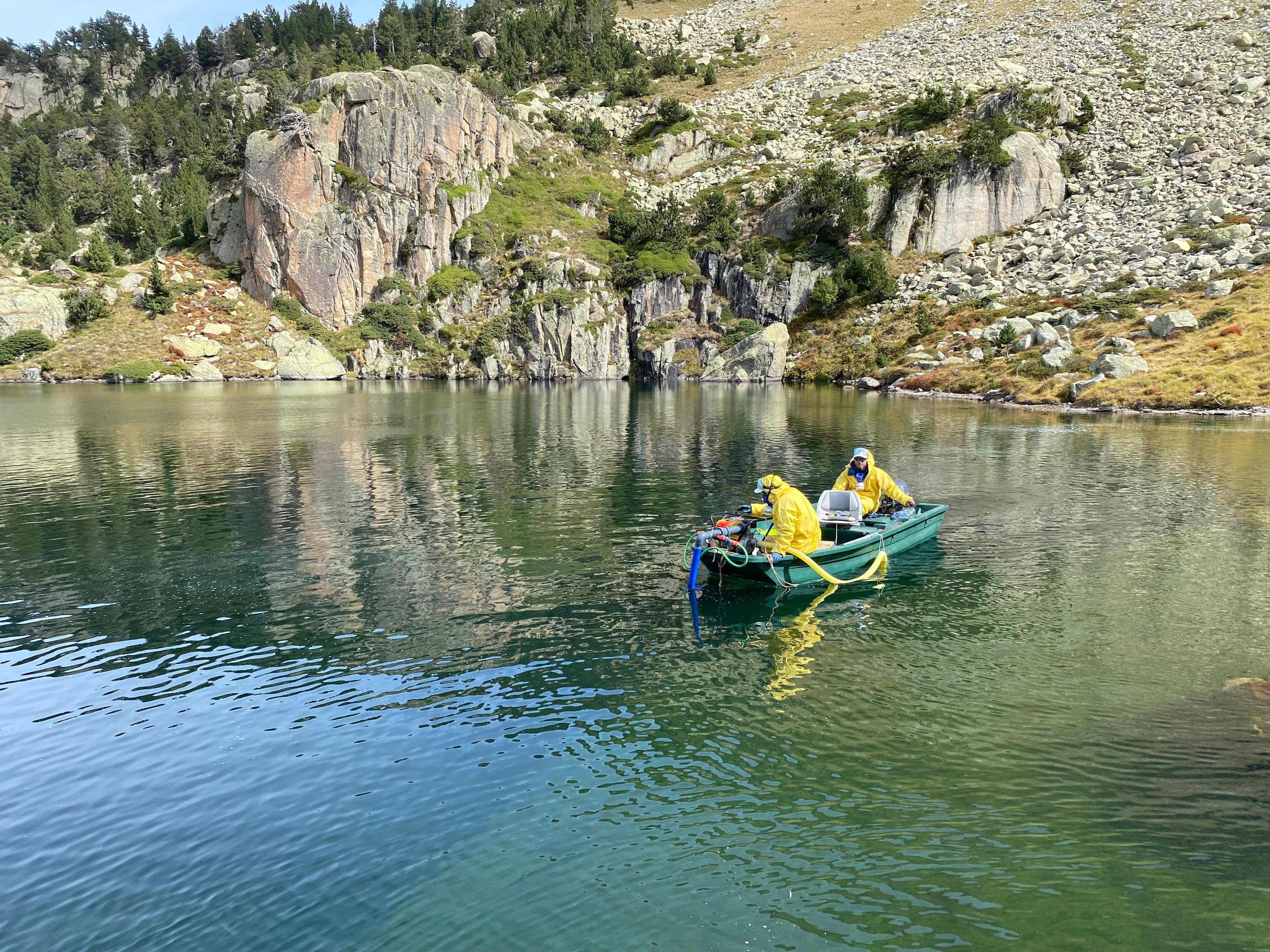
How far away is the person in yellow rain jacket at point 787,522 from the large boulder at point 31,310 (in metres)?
130

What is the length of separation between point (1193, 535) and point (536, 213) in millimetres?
128014

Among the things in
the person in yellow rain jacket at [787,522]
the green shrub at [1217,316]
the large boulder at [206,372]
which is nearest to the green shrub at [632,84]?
the large boulder at [206,372]

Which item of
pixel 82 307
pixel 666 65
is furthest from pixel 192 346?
pixel 666 65

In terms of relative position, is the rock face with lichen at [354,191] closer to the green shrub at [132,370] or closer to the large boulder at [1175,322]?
the green shrub at [132,370]

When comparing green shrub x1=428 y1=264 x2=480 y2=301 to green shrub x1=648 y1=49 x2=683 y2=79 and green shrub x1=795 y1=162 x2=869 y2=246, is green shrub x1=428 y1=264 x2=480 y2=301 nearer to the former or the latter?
green shrub x1=795 y1=162 x2=869 y2=246

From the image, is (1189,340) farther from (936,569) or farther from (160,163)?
(160,163)

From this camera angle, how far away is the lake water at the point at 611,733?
982cm

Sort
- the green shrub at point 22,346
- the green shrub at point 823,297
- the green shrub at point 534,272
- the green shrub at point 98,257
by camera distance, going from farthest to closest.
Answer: the green shrub at point 98,257, the green shrub at point 534,272, the green shrub at point 823,297, the green shrub at point 22,346

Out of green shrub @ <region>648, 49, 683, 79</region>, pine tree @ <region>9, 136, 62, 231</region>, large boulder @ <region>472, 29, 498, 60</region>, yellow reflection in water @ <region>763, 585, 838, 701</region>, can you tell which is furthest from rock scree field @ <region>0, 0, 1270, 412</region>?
yellow reflection in water @ <region>763, 585, 838, 701</region>

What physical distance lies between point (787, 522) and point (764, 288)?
109 meters

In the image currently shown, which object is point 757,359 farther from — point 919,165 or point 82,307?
point 82,307

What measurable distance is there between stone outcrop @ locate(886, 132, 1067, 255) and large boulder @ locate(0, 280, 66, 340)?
425 ft

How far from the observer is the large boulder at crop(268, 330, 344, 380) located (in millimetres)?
116188

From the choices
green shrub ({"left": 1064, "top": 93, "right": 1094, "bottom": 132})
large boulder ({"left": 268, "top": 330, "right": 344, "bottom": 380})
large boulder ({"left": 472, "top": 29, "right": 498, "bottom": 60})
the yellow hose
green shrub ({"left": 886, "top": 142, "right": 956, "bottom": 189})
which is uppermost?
large boulder ({"left": 472, "top": 29, "right": 498, "bottom": 60})
